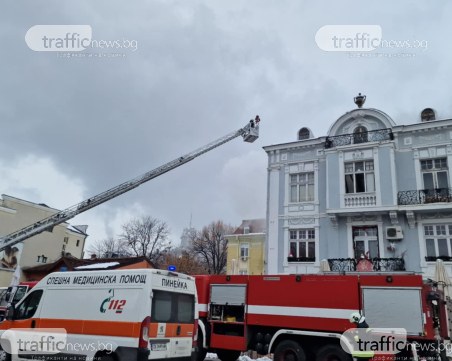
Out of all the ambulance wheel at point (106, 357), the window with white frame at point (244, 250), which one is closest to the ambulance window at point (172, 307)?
the ambulance wheel at point (106, 357)

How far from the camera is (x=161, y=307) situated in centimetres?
888

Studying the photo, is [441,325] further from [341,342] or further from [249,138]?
[249,138]

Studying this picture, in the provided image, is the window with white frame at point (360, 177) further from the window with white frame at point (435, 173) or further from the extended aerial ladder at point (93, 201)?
the extended aerial ladder at point (93, 201)

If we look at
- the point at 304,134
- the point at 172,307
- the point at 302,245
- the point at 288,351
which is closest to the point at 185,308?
the point at 172,307

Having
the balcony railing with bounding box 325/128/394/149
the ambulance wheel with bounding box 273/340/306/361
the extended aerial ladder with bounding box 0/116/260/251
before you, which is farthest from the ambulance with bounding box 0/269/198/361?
the balcony railing with bounding box 325/128/394/149

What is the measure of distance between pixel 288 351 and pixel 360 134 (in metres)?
14.0

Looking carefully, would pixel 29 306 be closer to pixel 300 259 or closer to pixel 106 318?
pixel 106 318

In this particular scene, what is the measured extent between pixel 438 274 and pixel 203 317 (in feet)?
30.4

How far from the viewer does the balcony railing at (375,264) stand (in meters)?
19.0

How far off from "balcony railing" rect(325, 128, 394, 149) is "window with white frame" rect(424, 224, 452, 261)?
5126mm

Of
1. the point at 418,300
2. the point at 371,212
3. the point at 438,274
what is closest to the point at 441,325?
the point at 418,300

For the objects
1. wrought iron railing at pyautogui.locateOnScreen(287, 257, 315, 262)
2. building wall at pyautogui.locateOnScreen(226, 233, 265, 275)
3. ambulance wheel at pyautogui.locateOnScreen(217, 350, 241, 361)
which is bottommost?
ambulance wheel at pyautogui.locateOnScreen(217, 350, 241, 361)

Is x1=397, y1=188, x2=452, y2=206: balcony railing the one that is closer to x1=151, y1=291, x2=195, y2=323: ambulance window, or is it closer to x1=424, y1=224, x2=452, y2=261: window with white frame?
x1=424, y1=224, x2=452, y2=261: window with white frame

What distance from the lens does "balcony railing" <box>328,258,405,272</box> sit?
62.5ft
